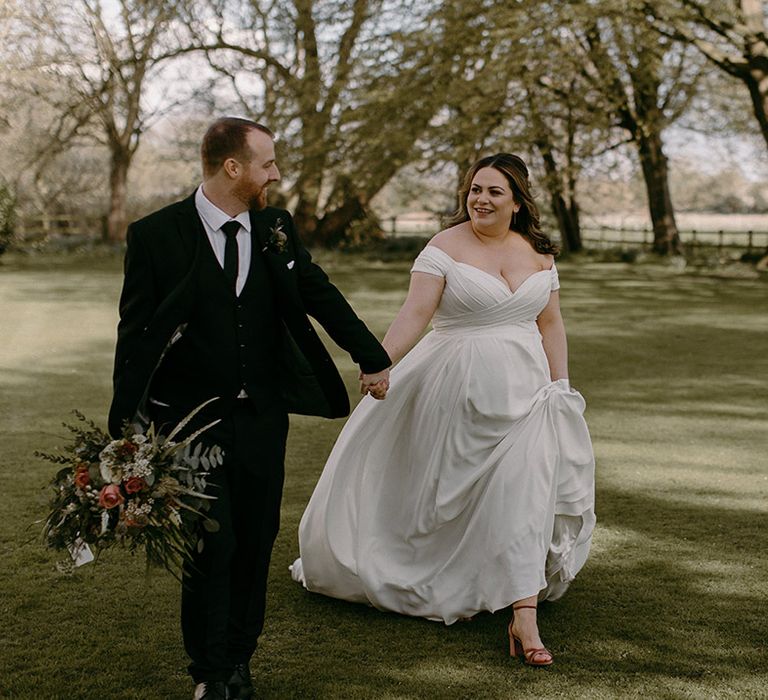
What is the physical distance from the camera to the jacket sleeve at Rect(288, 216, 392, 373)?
390 cm

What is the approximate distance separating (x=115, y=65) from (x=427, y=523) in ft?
97.5

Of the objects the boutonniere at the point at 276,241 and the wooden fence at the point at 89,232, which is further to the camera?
the wooden fence at the point at 89,232

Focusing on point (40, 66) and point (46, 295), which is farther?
point (40, 66)

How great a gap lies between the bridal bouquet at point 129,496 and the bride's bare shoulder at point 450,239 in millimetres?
1709

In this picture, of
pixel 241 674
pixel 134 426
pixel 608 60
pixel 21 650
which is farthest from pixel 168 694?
pixel 608 60

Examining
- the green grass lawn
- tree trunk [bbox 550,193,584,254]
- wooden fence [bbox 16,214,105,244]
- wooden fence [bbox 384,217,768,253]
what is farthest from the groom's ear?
wooden fence [bbox 16,214,105,244]

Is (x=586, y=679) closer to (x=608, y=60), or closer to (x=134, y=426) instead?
(x=134, y=426)

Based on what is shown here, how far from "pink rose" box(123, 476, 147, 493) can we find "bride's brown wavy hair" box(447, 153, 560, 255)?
7.23ft

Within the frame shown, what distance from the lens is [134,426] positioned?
143 inches

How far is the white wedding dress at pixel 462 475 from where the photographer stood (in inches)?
184

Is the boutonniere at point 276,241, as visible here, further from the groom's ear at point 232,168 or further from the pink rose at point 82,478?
the pink rose at point 82,478

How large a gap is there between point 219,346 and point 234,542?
2.34 feet

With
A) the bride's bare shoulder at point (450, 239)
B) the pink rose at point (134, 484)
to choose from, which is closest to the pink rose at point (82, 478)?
the pink rose at point (134, 484)

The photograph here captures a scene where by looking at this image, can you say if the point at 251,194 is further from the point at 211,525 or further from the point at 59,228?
the point at 59,228
